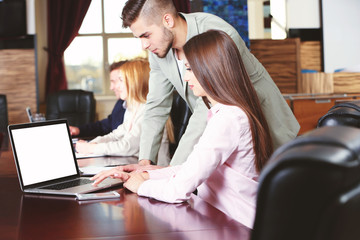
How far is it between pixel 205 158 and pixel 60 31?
5350 millimetres

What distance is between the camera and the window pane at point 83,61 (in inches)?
253

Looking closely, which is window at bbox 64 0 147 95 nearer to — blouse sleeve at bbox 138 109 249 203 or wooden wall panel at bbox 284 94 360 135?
wooden wall panel at bbox 284 94 360 135

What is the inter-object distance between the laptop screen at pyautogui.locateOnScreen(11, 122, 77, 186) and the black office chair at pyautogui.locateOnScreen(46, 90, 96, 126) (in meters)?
3.36

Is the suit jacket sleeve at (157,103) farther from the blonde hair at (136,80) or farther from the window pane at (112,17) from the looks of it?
the window pane at (112,17)

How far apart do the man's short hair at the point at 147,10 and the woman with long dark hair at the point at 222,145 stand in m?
0.59

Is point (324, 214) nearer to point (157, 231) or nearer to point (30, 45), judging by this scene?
point (157, 231)

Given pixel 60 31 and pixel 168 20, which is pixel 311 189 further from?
pixel 60 31

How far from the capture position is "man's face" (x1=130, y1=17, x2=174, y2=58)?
6.66ft

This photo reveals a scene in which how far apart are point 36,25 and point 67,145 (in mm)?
4561

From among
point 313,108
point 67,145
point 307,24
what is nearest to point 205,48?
point 67,145

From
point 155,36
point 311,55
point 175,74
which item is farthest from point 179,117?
point 311,55

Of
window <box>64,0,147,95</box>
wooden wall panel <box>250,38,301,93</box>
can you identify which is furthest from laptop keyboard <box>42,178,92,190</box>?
window <box>64,0,147,95</box>

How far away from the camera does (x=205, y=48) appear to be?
1475 mm

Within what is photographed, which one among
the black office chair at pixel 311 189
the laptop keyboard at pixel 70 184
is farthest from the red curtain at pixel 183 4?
the black office chair at pixel 311 189
